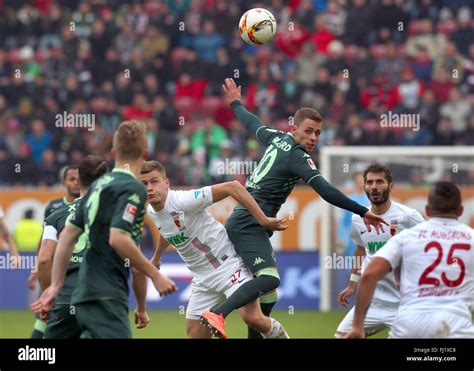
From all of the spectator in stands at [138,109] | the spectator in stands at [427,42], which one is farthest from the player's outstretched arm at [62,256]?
the spectator in stands at [427,42]

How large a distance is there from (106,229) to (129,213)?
0.30 meters

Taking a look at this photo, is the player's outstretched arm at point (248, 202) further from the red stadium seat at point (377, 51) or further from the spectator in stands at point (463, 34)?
the spectator in stands at point (463, 34)

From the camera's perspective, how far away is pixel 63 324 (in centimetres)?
885

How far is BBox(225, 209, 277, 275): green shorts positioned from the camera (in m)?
10.0

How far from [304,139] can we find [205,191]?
47.9 inches

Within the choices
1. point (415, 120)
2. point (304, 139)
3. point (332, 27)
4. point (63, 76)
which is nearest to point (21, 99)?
point (63, 76)

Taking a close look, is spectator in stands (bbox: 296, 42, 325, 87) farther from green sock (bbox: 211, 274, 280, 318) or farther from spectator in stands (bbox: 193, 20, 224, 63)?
green sock (bbox: 211, 274, 280, 318)

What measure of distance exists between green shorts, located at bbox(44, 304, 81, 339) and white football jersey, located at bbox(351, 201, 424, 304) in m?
2.74

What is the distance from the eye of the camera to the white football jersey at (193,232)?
388 inches

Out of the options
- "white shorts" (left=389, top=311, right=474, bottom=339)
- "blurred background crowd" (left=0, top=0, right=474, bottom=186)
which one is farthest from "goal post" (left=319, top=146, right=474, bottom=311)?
"white shorts" (left=389, top=311, right=474, bottom=339)

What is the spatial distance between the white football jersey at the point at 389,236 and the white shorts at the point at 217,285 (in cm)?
113

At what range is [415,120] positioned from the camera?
20875mm

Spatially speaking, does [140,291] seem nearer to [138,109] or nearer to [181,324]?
[181,324]
